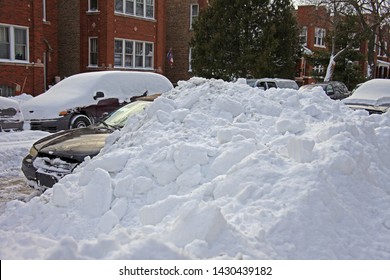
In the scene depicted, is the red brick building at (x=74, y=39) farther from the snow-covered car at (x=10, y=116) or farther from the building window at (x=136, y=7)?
the snow-covered car at (x=10, y=116)

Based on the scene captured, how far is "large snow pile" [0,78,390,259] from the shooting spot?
11.3ft

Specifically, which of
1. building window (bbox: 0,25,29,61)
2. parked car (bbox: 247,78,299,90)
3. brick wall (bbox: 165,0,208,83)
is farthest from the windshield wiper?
brick wall (bbox: 165,0,208,83)

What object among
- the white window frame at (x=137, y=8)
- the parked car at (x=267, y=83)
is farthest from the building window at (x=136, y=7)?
the parked car at (x=267, y=83)

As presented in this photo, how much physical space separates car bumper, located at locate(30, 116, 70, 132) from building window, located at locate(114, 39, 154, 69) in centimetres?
1365

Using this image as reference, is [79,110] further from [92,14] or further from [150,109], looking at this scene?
[92,14]

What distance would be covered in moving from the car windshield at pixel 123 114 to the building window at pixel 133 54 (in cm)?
1794

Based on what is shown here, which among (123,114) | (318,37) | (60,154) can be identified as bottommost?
(60,154)

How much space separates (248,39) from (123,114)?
585 inches

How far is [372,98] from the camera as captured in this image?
11672 mm

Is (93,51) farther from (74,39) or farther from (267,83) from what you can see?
(267,83)

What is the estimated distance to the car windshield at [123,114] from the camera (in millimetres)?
7542

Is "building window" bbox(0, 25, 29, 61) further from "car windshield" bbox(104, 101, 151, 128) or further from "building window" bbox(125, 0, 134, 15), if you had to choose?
"car windshield" bbox(104, 101, 151, 128)

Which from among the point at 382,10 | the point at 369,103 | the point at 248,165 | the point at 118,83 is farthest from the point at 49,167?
the point at 382,10

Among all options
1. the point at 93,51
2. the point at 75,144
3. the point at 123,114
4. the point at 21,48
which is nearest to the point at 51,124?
the point at 123,114
